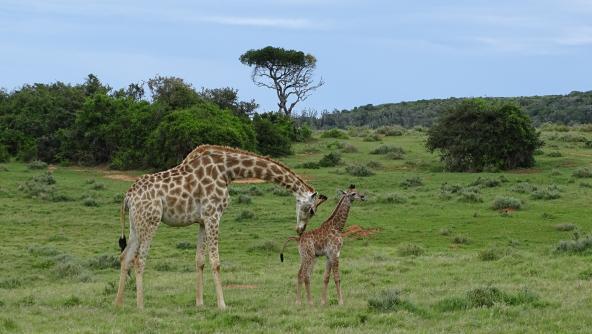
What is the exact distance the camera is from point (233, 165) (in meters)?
13.0

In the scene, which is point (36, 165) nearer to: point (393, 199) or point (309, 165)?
point (309, 165)

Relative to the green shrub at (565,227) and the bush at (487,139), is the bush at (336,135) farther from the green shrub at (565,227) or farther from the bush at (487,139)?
the green shrub at (565,227)

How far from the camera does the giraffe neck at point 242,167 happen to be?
12891 mm

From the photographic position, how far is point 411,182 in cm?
3497

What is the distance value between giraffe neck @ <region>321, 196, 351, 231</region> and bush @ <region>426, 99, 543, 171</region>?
2960 cm

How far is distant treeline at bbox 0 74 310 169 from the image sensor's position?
4291 cm

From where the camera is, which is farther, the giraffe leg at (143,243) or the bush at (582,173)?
the bush at (582,173)

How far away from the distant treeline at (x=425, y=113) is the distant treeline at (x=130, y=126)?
42.9 metres

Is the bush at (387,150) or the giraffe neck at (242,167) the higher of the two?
the giraffe neck at (242,167)

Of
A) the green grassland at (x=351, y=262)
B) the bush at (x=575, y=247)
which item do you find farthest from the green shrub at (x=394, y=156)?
the bush at (x=575, y=247)

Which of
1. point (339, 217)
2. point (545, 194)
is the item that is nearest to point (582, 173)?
point (545, 194)

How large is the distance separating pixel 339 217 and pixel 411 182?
75.9 feet

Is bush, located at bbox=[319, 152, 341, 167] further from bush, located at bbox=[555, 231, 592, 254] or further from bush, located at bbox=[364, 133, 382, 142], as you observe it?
bush, located at bbox=[555, 231, 592, 254]

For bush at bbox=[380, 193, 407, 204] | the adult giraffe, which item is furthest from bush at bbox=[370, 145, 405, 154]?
the adult giraffe
